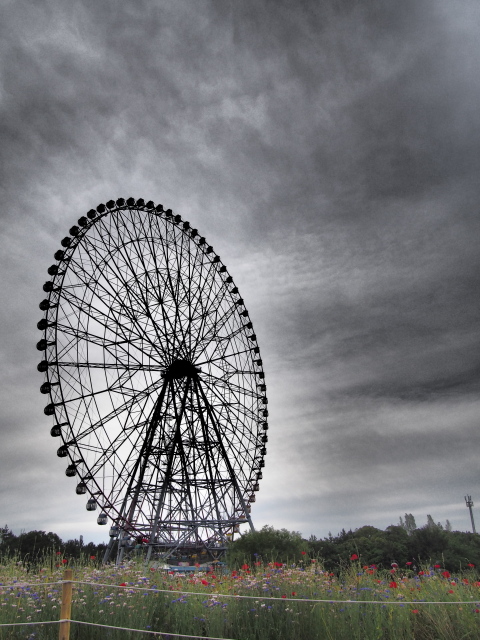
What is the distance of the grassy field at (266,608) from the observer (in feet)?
23.3

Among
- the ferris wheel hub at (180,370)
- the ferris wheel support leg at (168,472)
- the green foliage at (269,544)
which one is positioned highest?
the ferris wheel hub at (180,370)

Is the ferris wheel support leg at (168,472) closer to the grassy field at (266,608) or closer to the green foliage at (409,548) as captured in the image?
the grassy field at (266,608)

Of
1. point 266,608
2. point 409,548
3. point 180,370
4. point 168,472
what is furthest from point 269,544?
point 409,548

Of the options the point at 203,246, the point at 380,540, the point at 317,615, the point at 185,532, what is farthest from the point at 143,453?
the point at 380,540

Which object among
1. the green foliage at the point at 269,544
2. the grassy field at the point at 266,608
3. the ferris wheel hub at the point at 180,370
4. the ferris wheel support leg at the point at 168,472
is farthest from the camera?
the ferris wheel hub at the point at 180,370

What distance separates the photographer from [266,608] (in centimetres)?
774

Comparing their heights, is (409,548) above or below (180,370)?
below

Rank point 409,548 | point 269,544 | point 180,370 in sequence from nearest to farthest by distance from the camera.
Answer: point 269,544, point 180,370, point 409,548

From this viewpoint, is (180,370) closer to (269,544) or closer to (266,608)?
(269,544)

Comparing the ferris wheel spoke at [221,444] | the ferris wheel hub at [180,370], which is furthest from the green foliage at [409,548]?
the ferris wheel hub at [180,370]

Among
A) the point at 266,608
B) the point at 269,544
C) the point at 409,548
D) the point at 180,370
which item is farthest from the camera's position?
the point at 409,548

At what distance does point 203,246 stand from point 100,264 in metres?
8.58

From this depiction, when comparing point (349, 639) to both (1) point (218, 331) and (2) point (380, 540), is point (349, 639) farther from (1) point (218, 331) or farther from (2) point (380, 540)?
(2) point (380, 540)

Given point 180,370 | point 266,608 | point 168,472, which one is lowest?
point 266,608
